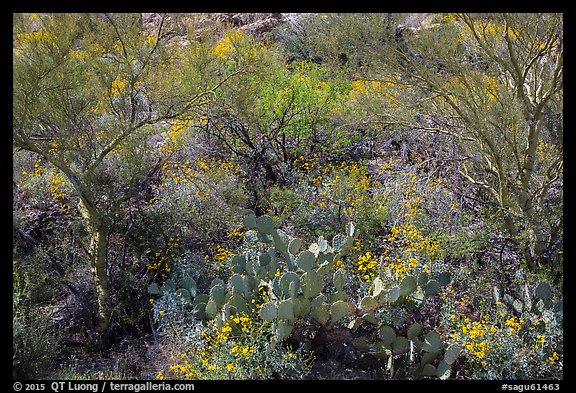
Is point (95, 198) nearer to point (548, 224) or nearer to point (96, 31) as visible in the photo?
point (96, 31)

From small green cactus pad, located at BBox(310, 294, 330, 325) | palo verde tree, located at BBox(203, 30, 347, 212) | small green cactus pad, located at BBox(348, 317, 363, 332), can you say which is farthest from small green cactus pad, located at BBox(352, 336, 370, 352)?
palo verde tree, located at BBox(203, 30, 347, 212)

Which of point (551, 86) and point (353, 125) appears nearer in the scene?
point (551, 86)

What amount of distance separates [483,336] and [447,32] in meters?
3.22

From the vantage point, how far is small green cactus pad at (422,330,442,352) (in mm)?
4402

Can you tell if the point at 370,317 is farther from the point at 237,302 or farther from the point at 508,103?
the point at 508,103

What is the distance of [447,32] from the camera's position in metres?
5.85

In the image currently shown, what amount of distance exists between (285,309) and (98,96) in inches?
109

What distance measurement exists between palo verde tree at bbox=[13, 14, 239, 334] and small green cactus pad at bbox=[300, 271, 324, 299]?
2.05m

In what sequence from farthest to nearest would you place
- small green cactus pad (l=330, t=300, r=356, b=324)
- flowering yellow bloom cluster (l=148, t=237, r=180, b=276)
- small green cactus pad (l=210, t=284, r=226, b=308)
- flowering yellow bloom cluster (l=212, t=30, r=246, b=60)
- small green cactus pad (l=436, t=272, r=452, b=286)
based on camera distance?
flowering yellow bloom cluster (l=212, t=30, r=246, b=60) → flowering yellow bloom cluster (l=148, t=237, r=180, b=276) → small green cactus pad (l=436, t=272, r=452, b=286) → small green cactus pad (l=210, t=284, r=226, b=308) → small green cactus pad (l=330, t=300, r=356, b=324)

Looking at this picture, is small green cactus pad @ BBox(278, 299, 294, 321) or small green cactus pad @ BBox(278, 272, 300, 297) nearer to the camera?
small green cactus pad @ BBox(278, 299, 294, 321)

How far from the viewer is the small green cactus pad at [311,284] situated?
4.42 m

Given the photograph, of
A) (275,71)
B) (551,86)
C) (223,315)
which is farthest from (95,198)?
(551,86)

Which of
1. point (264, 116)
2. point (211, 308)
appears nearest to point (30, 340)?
point (211, 308)

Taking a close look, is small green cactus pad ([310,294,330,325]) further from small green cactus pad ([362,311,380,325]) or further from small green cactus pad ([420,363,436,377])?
small green cactus pad ([420,363,436,377])
